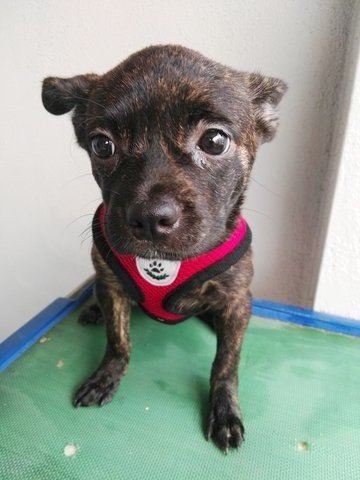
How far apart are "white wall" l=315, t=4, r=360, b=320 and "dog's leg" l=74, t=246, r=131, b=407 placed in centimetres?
99

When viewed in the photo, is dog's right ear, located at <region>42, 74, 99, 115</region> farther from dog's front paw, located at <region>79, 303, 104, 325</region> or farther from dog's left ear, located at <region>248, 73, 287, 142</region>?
dog's front paw, located at <region>79, 303, 104, 325</region>

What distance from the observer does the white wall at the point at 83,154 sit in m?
1.91

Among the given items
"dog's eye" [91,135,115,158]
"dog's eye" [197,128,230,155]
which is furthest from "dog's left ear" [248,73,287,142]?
"dog's eye" [91,135,115,158]

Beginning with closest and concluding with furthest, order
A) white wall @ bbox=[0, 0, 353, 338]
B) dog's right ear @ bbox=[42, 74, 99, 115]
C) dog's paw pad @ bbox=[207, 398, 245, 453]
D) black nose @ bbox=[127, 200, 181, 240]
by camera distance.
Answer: black nose @ bbox=[127, 200, 181, 240]
dog's paw pad @ bbox=[207, 398, 245, 453]
dog's right ear @ bbox=[42, 74, 99, 115]
white wall @ bbox=[0, 0, 353, 338]

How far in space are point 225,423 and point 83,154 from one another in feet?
6.23

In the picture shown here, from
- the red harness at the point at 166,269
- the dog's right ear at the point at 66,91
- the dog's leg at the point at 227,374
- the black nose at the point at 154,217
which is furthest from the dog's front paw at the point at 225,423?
the dog's right ear at the point at 66,91

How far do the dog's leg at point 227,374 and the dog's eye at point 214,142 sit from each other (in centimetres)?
61

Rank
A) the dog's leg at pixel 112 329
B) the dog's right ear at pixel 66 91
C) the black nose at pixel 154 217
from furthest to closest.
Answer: the dog's leg at pixel 112 329 < the dog's right ear at pixel 66 91 < the black nose at pixel 154 217

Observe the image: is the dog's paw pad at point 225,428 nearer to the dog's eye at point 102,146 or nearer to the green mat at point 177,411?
the green mat at point 177,411

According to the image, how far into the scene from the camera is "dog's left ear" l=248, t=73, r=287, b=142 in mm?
1448

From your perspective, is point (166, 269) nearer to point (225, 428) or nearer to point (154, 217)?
point (154, 217)

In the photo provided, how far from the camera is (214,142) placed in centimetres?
119

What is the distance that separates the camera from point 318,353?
5.87ft

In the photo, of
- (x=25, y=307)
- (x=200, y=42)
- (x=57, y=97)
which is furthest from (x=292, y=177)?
(x=25, y=307)
